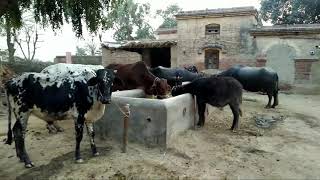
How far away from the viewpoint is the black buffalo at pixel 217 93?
799 centimetres

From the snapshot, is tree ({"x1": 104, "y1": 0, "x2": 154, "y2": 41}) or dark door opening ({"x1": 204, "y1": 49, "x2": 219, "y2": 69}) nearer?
dark door opening ({"x1": 204, "y1": 49, "x2": 219, "y2": 69})

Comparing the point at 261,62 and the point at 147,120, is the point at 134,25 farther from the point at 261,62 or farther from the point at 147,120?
the point at 147,120

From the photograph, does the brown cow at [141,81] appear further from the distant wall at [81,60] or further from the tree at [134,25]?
the tree at [134,25]

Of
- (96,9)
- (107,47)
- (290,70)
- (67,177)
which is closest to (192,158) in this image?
(67,177)

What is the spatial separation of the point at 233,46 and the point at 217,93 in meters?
11.9

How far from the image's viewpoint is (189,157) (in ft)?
19.4

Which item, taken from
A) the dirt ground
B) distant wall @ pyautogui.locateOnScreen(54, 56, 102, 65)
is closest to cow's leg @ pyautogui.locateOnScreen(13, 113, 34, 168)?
the dirt ground

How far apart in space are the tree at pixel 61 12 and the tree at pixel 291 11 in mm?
21450

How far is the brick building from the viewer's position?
17.2 m

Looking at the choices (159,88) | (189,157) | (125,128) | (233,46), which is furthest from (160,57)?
(189,157)

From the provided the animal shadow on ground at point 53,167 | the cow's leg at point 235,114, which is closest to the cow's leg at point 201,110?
the cow's leg at point 235,114

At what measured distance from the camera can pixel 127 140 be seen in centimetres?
661

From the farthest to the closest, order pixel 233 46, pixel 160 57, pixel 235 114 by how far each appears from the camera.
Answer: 1. pixel 160 57
2. pixel 233 46
3. pixel 235 114

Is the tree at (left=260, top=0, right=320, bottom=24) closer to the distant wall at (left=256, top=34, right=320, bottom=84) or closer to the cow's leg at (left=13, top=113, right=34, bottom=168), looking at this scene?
the distant wall at (left=256, top=34, right=320, bottom=84)
